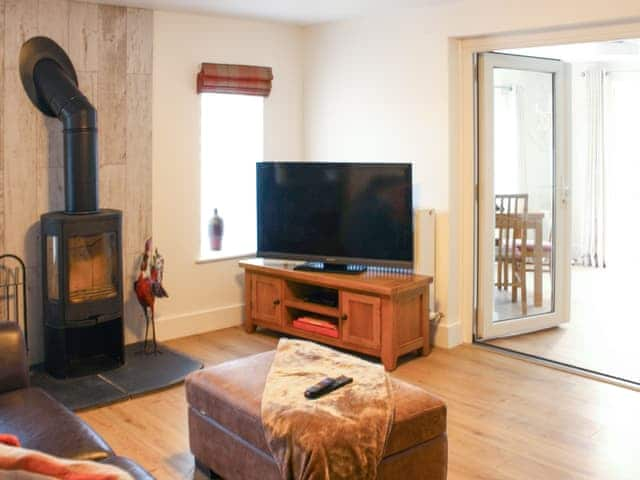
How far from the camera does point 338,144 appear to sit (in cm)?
532

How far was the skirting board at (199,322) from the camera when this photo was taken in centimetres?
491

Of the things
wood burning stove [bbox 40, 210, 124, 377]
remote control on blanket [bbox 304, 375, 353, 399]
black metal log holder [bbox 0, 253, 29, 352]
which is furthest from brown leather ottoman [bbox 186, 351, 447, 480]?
black metal log holder [bbox 0, 253, 29, 352]

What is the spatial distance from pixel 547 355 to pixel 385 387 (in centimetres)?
228

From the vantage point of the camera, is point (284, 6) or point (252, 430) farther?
point (284, 6)

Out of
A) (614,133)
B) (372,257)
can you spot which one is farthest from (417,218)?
(614,133)

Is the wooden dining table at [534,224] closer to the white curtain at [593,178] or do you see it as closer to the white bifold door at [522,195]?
the white bifold door at [522,195]

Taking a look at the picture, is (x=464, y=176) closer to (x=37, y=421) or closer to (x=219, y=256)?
(x=219, y=256)

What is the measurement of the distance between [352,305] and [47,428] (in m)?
2.39

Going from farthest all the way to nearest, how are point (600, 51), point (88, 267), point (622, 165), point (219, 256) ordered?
point (622, 165) < point (600, 51) < point (219, 256) < point (88, 267)

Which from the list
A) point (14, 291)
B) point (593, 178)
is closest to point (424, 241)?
point (14, 291)

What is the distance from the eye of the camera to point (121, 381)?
397 centimetres

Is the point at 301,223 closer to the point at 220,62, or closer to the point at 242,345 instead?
the point at 242,345

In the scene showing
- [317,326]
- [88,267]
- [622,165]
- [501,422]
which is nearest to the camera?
[501,422]

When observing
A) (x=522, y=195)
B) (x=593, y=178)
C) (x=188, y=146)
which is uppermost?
(x=188, y=146)
